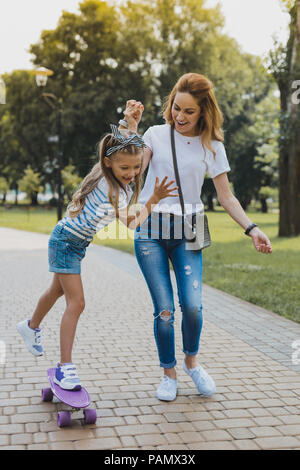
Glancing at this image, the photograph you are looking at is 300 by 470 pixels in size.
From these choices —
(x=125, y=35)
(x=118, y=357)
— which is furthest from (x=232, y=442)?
(x=125, y=35)

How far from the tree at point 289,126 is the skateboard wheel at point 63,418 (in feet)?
57.4

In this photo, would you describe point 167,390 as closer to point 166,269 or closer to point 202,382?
point 202,382

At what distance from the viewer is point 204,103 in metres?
3.75

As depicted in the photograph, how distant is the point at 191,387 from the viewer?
430 centimetres

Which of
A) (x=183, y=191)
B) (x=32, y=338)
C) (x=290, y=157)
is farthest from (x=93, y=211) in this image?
(x=290, y=157)

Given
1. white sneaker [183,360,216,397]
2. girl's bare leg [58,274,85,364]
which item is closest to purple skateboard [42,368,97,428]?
girl's bare leg [58,274,85,364]

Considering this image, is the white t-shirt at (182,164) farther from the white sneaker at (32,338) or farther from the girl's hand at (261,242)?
the white sneaker at (32,338)

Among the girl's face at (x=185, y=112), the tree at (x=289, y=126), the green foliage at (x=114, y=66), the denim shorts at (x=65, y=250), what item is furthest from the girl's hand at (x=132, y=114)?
the green foliage at (x=114, y=66)

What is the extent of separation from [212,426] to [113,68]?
38914 mm

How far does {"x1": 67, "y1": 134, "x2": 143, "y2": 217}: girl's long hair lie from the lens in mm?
3498

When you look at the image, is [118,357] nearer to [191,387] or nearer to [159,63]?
[191,387]

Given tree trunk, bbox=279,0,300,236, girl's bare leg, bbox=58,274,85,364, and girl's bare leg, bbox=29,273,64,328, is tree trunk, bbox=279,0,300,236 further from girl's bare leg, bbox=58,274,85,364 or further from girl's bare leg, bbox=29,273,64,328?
girl's bare leg, bbox=58,274,85,364

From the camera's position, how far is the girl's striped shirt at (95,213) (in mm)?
3549

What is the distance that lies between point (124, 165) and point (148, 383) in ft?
5.45
